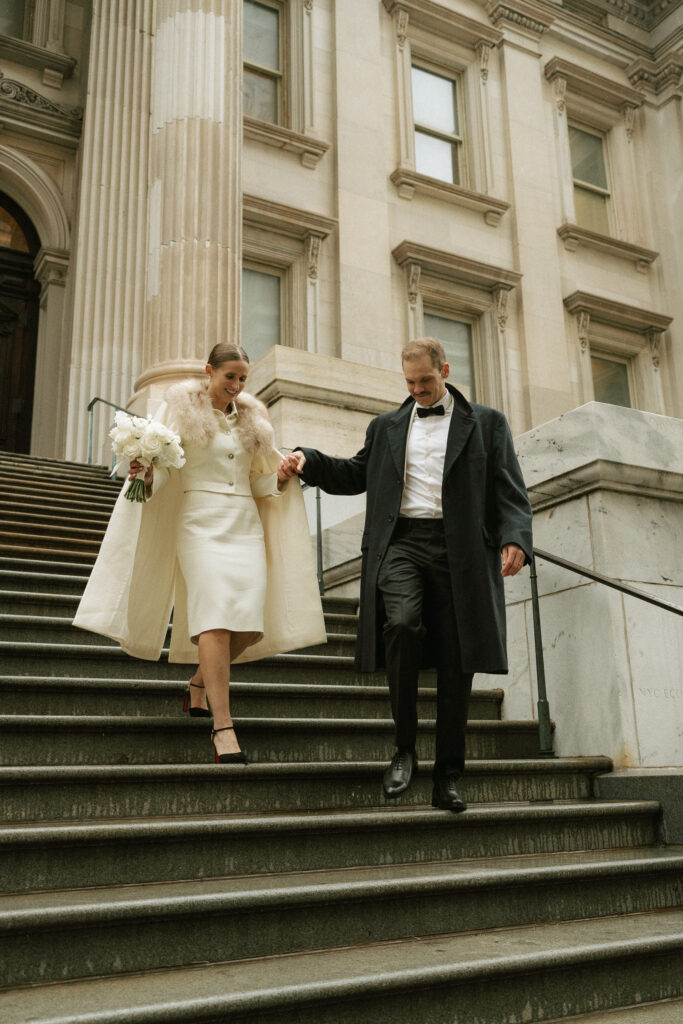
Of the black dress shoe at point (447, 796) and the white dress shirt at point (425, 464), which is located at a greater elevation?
the white dress shirt at point (425, 464)

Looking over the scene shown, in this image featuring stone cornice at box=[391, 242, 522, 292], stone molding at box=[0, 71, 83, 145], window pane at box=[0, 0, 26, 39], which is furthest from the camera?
stone cornice at box=[391, 242, 522, 292]

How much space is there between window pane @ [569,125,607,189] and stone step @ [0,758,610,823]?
16.4 metres

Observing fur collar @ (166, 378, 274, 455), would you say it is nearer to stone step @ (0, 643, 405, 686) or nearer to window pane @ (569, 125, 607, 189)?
stone step @ (0, 643, 405, 686)

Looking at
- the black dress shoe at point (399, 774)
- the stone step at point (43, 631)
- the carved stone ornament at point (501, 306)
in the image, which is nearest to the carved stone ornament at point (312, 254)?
the carved stone ornament at point (501, 306)

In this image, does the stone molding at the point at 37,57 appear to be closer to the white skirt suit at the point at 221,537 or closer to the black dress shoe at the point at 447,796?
the white skirt suit at the point at 221,537

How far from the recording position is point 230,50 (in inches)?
448

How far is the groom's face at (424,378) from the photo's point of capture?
404cm

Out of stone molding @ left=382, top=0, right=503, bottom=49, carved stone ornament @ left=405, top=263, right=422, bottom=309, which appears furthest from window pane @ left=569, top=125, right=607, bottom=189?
carved stone ornament @ left=405, top=263, right=422, bottom=309

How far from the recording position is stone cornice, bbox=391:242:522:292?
15.6m

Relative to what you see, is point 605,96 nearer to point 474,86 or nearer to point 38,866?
point 474,86

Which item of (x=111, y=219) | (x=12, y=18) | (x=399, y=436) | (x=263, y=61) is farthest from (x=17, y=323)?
(x=399, y=436)

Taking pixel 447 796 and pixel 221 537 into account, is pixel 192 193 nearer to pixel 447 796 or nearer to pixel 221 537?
pixel 221 537

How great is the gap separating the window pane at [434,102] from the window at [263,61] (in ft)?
8.52

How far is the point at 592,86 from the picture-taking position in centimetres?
1862
